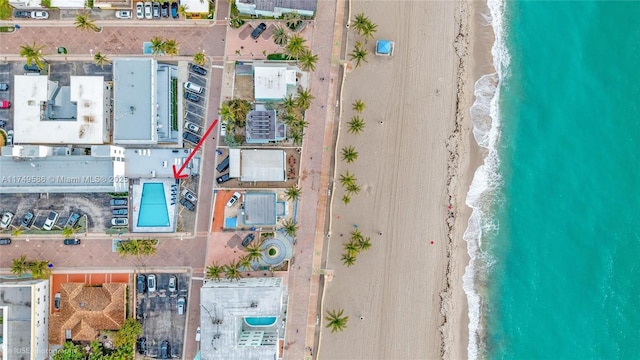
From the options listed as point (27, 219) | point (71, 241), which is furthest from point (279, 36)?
point (27, 219)

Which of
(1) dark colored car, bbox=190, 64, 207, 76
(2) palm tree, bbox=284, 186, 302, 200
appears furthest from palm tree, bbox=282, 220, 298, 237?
(1) dark colored car, bbox=190, 64, 207, 76

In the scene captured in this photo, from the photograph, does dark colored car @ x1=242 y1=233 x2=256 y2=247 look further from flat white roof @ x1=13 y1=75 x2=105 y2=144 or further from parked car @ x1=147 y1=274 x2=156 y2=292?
flat white roof @ x1=13 y1=75 x2=105 y2=144

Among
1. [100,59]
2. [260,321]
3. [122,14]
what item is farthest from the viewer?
[122,14]

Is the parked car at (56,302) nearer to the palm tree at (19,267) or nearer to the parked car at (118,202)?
the palm tree at (19,267)

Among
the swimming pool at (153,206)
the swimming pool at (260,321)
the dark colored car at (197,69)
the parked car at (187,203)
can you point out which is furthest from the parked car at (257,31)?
the swimming pool at (260,321)

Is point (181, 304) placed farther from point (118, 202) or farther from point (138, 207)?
point (118, 202)
